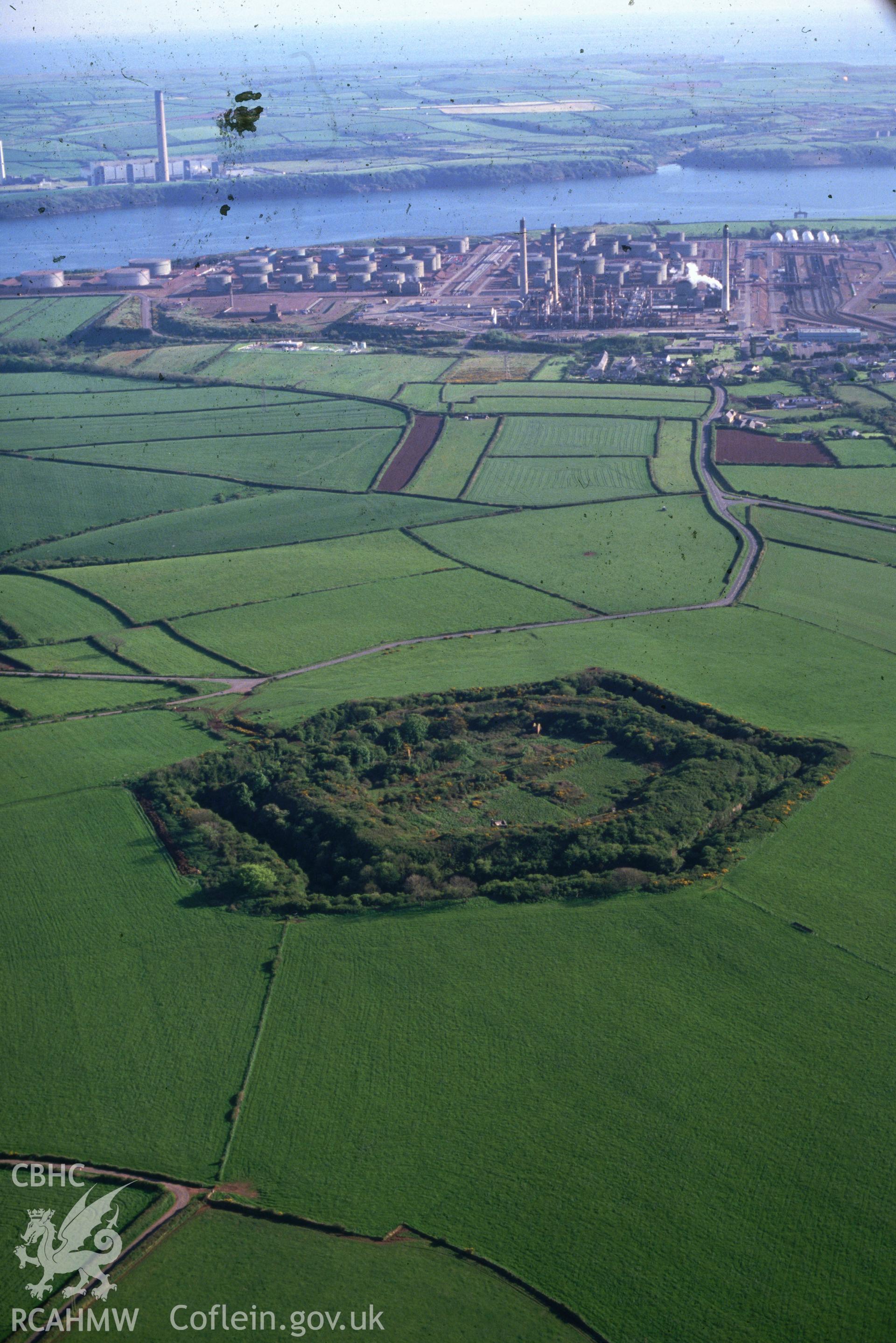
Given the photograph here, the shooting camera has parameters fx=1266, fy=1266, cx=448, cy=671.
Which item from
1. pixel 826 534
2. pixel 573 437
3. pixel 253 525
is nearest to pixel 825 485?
pixel 826 534

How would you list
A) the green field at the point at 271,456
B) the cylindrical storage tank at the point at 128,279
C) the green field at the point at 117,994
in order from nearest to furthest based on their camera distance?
the green field at the point at 117,994 < the green field at the point at 271,456 < the cylindrical storage tank at the point at 128,279

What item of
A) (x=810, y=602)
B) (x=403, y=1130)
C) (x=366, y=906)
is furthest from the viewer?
(x=810, y=602)

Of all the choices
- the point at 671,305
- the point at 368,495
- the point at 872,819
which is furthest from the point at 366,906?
the point at 671,305

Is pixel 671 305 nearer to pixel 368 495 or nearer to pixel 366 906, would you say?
pixel 368 495

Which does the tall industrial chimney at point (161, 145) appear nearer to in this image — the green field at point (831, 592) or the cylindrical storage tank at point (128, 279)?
the cylindrical storage tank at point (128, 279)

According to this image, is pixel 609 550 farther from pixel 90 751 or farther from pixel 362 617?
pixel 90 751

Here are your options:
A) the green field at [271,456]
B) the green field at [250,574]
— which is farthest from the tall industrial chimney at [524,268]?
the green field at [250,574]

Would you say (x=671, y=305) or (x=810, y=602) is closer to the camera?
(x=810, y=602)
